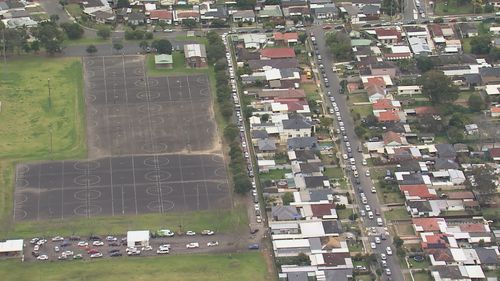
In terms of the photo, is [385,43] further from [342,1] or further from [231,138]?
[231,138]

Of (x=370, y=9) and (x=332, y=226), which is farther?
(x=370, y=9)

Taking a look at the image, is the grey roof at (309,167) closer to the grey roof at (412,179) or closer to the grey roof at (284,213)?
the grey roof at (284,213)

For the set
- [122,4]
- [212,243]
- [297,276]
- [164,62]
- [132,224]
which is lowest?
[297,276]

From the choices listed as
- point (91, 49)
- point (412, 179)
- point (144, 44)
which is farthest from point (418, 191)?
point (91, 49)

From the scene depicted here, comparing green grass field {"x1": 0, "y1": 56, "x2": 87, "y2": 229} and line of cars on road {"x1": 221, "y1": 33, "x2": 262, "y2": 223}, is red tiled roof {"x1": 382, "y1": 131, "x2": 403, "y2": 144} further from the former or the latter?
green grass field {"x1": 0, "y1": 56, "x2": 87, "y2": 229}

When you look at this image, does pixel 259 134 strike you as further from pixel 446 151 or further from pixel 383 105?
pixel 446 151

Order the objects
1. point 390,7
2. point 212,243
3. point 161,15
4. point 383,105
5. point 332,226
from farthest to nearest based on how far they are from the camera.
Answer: point 390,7 < point 161,15 < point 383,105 < point 332,226 < point 212,243
